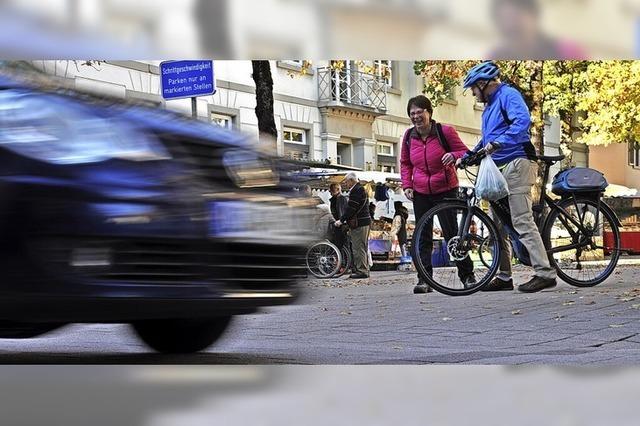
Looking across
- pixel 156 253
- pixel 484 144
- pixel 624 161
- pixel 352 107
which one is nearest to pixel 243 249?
pixel 156 253

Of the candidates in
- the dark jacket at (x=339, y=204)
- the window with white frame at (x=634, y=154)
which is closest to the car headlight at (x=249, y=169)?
the dark jacket at (x=339, y=204)

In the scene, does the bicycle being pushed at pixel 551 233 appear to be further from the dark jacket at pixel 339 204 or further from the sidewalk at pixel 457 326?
the dark jacket at pixel 339 204

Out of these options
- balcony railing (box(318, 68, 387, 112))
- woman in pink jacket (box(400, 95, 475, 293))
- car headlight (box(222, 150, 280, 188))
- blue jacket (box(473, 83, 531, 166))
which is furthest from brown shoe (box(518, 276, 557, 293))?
car headlight (box(222, 150, 280, 188))

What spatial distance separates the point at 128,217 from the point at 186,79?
0.41 meters

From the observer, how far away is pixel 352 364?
3.16 meters

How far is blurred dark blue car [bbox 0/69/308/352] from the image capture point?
2842 mm

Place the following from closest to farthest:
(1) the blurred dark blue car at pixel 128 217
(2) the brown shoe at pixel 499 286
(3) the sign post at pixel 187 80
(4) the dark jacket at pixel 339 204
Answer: (1) the blurred dark blue car at pixel 128 217 < (4) the dark jacket at pixel 339 204 < (3) the sign post at pixel 187 80 < (2) the brown shoe at pixel 499 286

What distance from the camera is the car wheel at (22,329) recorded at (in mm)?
2900

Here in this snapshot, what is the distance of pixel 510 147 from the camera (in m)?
3.08

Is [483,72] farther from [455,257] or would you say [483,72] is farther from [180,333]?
[180,333]

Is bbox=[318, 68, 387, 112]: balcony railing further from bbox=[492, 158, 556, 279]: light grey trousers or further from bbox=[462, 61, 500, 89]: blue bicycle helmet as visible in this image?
bbox=[492, 158, 556, 279]: light grey trousers

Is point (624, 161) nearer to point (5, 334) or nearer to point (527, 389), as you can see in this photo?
point (527, 389)

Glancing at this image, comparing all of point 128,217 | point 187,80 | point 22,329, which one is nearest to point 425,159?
point 187,80

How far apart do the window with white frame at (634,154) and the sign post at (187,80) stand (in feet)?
3.38
